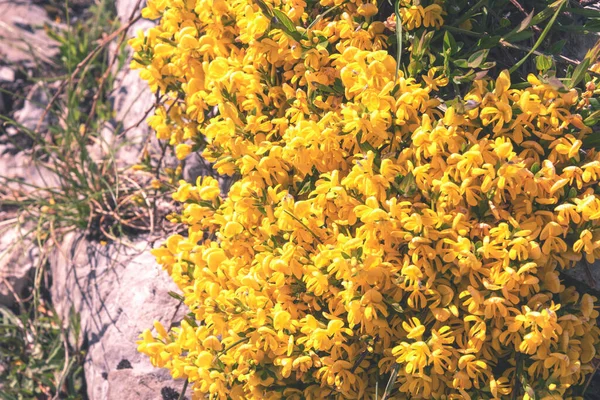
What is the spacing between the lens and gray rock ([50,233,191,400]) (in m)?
2.90

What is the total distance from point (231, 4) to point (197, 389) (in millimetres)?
1426

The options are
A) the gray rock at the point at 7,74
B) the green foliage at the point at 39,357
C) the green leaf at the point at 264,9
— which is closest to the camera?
the green leaf at the point at 264,9

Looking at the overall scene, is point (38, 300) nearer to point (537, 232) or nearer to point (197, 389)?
point (197, 389)

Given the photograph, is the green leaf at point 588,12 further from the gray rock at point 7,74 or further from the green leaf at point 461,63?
the gray rock at point 7,74

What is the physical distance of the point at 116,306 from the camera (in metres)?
3.17

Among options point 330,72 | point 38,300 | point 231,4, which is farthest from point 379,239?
point 38,300

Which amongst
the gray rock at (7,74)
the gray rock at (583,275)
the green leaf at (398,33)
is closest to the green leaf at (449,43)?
the green leaf at (398,33)

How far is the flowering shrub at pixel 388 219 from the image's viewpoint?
1984 mm

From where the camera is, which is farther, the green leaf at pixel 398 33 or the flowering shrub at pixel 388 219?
the green leaf at pixel 398 33

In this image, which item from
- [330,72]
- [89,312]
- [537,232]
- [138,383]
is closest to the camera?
[537,232]

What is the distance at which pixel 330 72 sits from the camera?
7.41 feet

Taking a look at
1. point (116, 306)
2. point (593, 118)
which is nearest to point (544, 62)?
point (593, 118)

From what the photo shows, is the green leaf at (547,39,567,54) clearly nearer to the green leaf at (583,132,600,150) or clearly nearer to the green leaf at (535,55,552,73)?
the green leaf at (535,55,552,73)

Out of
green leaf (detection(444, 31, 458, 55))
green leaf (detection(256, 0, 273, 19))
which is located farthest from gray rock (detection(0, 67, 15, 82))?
green leaf (detection(444, 31, 458, 55))
